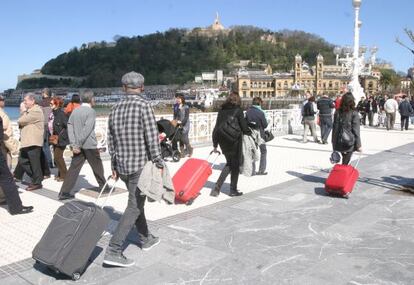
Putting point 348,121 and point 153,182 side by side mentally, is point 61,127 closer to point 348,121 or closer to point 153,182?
point 153,182

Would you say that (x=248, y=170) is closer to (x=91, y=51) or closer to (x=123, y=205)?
(x=123, y=205)

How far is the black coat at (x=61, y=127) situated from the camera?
26.2 feet

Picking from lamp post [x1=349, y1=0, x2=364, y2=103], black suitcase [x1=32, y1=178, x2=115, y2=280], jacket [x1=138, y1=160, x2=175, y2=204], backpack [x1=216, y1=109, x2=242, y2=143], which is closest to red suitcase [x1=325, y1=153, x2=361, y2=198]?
backpack [x1=216, y1=109, x2=242, y2=143]

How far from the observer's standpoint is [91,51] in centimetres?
17075

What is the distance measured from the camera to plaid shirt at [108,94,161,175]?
415 centimetres

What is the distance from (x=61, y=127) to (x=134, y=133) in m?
4.34

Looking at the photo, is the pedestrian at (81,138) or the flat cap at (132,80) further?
the pedestrian at (81,138)

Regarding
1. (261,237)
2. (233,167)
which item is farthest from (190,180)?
(261,237)

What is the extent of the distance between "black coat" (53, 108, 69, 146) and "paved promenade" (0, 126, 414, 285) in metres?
0.84

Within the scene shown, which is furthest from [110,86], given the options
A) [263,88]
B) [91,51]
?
[263,88]

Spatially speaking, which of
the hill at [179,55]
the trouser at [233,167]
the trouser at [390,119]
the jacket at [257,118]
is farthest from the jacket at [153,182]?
the hill at [179,55]

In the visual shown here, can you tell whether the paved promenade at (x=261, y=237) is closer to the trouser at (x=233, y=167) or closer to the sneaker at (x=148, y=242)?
the sneaker at (x=148, y=242)

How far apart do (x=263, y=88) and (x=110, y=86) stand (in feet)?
173

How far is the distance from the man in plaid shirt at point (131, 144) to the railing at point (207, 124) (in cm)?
703
